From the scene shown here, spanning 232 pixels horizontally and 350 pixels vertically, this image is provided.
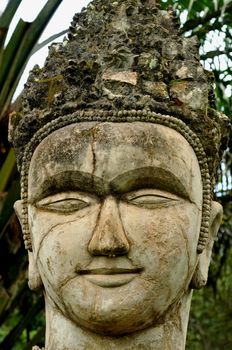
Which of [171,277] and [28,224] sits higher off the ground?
[28,224]

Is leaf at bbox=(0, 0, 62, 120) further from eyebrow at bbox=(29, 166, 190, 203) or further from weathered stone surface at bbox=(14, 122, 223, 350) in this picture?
eyebrow at bbox=(29, 166, 190, 203)

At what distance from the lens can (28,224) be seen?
4531 mm

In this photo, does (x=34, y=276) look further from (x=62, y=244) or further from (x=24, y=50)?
(x=24, y=50)

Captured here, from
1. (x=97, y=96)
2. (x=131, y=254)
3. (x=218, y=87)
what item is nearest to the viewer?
(x=131, y=254)

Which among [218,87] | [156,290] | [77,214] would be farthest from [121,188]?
[218,87]

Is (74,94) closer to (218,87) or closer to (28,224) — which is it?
(28,224)

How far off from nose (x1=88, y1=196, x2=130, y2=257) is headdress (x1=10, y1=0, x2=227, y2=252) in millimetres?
537

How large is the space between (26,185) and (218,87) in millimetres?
3418

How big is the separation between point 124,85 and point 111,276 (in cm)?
98

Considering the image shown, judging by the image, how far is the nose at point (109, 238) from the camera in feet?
13.0

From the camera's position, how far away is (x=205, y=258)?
4.57m

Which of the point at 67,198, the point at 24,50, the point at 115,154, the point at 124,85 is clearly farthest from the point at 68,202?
the point at 24,50

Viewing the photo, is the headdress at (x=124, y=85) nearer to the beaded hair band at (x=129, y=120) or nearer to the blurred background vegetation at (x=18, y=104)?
the beaded hair band at (x=129, y=120)

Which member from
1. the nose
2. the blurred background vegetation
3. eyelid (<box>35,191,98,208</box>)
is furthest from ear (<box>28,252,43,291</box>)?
the blurred background vegetation
